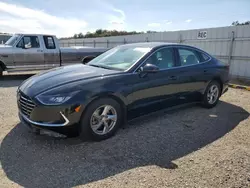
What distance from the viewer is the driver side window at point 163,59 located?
4.44 metres

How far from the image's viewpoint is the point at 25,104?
359cm

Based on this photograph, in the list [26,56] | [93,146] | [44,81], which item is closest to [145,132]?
[93,146]

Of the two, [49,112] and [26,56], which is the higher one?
[26,56]

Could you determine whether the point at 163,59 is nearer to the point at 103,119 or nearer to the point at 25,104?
the point at 103,119

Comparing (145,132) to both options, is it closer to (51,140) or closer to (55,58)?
(51,140)

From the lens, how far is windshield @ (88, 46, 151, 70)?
14.1 feet

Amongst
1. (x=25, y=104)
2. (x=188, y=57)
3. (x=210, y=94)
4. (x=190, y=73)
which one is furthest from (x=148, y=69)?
(x=210, y=94)

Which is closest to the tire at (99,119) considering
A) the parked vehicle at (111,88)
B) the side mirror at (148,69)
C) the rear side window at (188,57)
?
the parked vehicle at (111,88)

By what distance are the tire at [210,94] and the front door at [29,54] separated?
24.5 ft

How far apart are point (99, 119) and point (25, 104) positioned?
118 centimetres

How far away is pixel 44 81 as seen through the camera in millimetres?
3738

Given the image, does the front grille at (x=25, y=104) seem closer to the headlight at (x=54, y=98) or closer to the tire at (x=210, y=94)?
the headlight at (x=54, y=98)

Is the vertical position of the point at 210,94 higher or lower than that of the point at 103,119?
higher

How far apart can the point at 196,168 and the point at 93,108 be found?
171 cm
